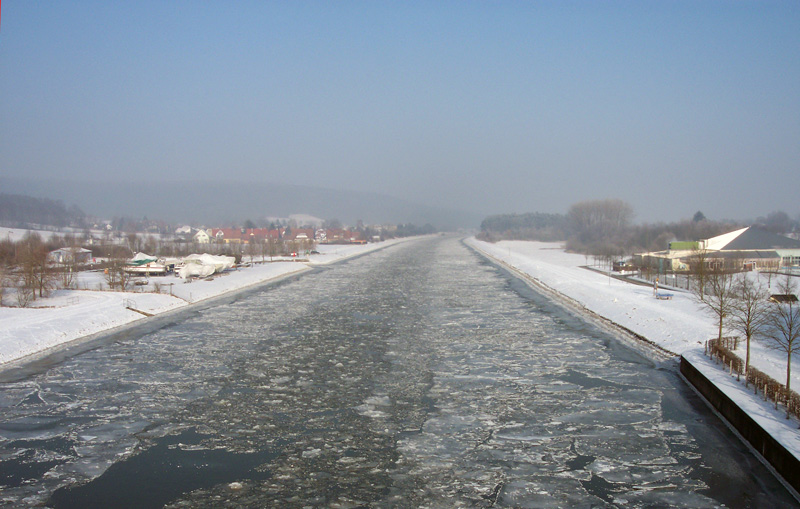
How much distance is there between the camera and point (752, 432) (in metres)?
8.77

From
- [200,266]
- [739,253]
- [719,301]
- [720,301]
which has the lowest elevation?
[200,266]

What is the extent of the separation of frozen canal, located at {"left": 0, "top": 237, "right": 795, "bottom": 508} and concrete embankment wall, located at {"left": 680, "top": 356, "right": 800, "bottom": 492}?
0.22 meters

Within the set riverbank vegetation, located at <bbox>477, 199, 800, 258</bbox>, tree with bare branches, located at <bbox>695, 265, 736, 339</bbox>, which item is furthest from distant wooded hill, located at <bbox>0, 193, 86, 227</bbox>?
tree with bare branches, located at <bbox>695, 265, 736, 339</bbox>

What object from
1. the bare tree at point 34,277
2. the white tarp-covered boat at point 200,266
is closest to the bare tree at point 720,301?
the bare tree at point 34,277

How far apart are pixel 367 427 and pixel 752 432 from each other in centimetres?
594

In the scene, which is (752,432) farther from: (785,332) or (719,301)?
(719,301)

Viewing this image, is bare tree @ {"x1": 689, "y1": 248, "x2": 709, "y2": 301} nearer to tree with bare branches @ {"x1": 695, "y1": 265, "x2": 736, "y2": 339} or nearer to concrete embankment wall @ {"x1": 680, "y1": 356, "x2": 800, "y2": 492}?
tree with bare branches @ {"x1": 695, "y1": 265, "x2": 736, "y2": 339}

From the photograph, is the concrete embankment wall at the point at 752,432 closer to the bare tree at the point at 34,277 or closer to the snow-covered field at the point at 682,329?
the snow-covered field at the point at 682,329

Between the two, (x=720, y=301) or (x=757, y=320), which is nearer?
(x=757, y=320)

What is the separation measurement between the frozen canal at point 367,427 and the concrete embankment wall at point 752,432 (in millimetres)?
223

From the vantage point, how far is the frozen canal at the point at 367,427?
7.19 m

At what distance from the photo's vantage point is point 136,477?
24.8ft

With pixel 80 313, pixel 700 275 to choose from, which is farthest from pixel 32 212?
pixel 700 275

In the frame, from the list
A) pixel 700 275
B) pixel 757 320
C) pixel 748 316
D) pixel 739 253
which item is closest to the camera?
pixel 748 316
